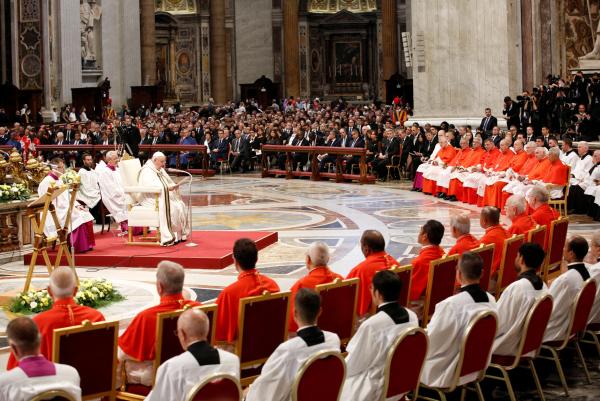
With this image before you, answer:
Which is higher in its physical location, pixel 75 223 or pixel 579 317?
pixel 75 223

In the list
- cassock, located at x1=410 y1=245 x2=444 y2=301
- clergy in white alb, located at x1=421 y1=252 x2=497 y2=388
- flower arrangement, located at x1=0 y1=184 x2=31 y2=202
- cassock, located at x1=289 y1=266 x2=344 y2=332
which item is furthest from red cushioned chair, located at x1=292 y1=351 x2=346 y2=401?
flower arrangement, located at x1=0 y1=184 x2=31 y2=202

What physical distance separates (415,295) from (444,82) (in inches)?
644

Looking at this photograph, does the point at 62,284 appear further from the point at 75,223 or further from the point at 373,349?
the point at 75,223

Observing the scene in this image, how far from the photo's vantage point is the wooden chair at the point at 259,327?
23.0 ft

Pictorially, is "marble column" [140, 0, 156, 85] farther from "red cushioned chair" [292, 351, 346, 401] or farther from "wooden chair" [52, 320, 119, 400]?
"red cushioned chair" [292, 351, 346, 401]

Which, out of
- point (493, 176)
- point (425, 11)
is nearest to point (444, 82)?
point (425, 11)

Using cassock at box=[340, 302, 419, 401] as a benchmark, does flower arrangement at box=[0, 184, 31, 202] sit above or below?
above

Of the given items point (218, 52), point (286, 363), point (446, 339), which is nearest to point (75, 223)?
point (446, 339)

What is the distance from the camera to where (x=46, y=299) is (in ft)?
34.4

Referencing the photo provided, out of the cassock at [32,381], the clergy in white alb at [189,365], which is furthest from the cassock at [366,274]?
the cassock at [32,381]

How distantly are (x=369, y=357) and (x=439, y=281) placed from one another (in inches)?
88.8

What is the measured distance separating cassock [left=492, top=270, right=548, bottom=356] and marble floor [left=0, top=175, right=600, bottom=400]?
43cm

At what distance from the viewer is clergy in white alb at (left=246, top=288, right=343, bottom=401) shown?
5879 mm

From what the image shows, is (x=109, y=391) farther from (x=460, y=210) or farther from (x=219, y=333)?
(x=460, y=210)
